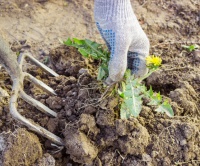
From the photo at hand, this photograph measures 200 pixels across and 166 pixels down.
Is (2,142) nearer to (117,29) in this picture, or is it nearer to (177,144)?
(117,29)

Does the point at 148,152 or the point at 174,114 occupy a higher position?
the point at 174,114

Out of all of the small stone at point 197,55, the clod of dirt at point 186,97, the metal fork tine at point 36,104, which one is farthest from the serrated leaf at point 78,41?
the small stone at point 197,55

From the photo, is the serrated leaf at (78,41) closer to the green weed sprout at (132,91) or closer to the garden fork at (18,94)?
the green weed sprout at (132,91)

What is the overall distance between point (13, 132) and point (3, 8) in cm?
171

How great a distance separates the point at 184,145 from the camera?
81.1 inches

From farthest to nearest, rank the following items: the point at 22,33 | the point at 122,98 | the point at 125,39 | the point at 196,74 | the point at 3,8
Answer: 1. the point at 3,8
2. the point at 22,33
3. the point at 196,74
4. the point at 122,98
5. the point at 125,39

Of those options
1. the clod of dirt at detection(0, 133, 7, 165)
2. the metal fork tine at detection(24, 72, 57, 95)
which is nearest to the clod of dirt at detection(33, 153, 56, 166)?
the clod of dirt at detection(0, 133, 7, 165)

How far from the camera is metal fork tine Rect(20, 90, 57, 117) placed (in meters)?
2.07

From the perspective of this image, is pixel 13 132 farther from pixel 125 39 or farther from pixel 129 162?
pixel 125 39

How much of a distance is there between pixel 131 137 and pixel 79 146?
32 centimetres

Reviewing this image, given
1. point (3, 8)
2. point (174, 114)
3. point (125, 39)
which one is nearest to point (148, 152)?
point (174, 114)

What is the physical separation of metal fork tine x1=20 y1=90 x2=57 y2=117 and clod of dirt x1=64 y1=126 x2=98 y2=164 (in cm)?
17

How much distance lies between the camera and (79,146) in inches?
78.1

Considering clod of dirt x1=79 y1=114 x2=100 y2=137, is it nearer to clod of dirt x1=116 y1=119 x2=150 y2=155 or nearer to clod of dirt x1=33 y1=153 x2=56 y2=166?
clod of dirt x1=116 y1=119 x2=150 y2=155
